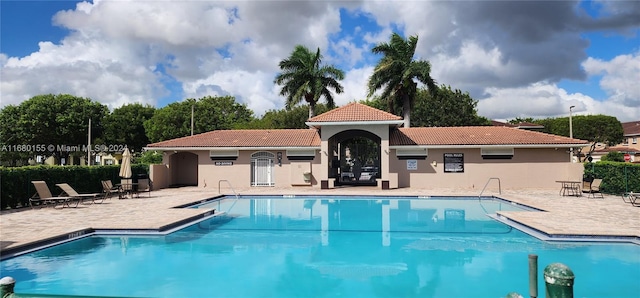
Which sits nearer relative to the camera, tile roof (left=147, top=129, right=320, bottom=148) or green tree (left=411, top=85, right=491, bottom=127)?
tile roof (left=147, top=129, right=320, bottom=148)

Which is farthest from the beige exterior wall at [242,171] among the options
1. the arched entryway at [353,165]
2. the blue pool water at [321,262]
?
the blue pool water at [321,262]

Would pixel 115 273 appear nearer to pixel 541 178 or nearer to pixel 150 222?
pixel 150 222

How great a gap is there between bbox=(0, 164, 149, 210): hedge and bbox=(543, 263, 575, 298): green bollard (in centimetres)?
1827

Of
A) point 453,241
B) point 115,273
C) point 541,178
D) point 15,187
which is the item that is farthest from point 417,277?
point 541,178

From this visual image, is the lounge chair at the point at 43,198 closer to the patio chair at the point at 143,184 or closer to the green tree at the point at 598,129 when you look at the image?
the patio chair at the point at 143,184

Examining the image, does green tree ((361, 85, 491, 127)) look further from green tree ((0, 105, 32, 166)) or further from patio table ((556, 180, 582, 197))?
green tree ((0, 105, 32, 166))

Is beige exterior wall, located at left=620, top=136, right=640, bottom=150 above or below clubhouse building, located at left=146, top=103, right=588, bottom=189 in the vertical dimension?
above

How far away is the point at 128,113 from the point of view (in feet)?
176

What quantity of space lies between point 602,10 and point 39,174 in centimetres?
2255

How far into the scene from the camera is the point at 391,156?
25359 mm

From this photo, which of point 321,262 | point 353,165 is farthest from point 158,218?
point 353,165

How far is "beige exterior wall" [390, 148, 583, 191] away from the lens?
24453 millimetres

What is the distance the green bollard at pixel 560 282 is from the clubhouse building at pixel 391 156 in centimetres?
2116

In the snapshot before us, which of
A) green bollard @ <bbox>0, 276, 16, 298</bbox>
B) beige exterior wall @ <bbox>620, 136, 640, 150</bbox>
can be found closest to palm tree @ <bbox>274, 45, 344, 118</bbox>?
green bollard @ <bbox>0, 276, 16, 298</bbox>
